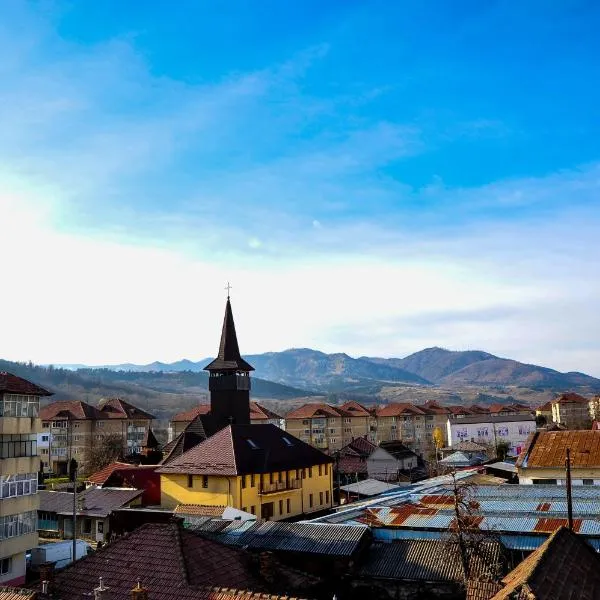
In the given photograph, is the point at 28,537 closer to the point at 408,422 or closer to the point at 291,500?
the point at 291,500

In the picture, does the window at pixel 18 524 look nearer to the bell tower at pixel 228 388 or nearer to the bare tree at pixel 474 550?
the bare tree at pixel 474 550

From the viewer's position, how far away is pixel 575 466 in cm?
4297

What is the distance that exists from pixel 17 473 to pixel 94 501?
15.5m

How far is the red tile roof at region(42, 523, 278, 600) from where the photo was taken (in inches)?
763

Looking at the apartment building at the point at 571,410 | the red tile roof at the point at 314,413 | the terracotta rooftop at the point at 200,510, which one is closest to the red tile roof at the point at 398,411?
the red tile roof at the point at 314,413

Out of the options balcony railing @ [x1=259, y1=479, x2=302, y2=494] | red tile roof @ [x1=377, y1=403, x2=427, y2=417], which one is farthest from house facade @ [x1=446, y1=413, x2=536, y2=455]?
balcony railing @ [x1=259, y1=479, x2=302, y2=494]

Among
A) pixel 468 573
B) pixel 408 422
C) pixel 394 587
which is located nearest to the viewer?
pixel 468 573

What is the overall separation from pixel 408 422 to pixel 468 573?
333 ft

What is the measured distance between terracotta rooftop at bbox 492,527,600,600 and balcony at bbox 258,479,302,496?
25509 millimetres

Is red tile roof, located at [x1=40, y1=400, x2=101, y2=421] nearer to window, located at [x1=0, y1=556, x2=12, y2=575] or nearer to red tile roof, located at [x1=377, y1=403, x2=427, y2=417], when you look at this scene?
red tile roof, located at [x1=377, y1=403, x2=427, y2=417]

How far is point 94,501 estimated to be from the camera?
47281 millimetres

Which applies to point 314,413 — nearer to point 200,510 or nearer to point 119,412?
point 119,412

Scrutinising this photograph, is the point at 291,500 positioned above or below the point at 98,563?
below

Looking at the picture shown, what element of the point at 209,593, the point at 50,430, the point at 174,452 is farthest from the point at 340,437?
the point at 209,593
